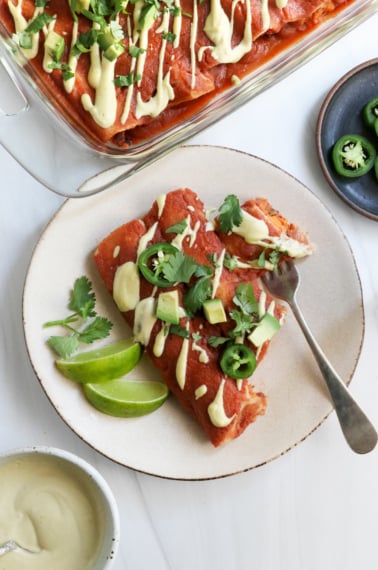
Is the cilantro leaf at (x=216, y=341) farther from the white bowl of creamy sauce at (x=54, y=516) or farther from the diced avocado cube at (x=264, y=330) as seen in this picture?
the white bowl of creamy sauce at (x=54, y=516)

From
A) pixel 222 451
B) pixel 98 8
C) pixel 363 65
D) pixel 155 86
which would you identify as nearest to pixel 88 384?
pixel 222 451

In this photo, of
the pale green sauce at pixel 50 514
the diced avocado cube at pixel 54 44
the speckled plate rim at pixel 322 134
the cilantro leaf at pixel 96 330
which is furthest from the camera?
the speckled plate rim at pixel 322 134

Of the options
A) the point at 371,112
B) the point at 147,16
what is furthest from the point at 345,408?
the point at 147,16

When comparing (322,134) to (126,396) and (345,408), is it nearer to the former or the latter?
(345,408)

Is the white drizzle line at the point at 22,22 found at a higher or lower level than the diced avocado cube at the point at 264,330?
higher

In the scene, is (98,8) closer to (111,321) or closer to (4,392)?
(111,321)

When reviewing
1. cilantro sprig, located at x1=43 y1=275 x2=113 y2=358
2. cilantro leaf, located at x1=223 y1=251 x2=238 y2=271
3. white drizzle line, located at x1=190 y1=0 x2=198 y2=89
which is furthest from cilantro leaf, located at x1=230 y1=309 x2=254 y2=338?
white drizzle line, located at x1=190 y1=0 x2=198 y2=89

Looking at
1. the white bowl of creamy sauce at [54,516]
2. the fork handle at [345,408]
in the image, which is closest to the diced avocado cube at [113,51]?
the fork handle at [345,408]

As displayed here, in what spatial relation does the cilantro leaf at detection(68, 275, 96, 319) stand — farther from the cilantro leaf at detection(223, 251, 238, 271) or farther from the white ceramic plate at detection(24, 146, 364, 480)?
the cilantro leaf at detection(223, 251, 238, 271)
